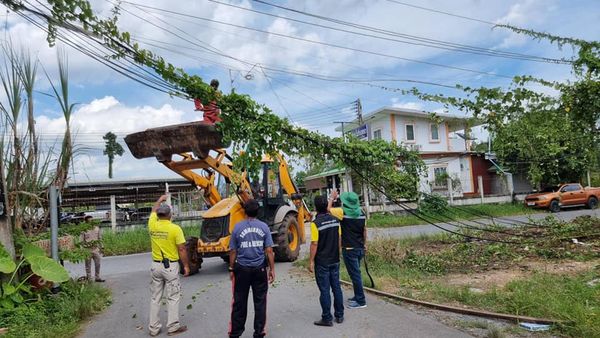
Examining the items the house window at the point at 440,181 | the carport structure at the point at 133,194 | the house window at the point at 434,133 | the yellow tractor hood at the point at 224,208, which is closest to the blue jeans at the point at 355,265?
the yellow tractor hood at the point at 224,208

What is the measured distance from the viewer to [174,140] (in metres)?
8.40

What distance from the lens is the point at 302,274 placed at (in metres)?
10.4

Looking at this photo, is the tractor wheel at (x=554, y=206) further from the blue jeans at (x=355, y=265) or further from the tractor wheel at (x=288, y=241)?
the blue jeans at (x=355, y=265)

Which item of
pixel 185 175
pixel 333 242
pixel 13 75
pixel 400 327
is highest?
pixel 13 75

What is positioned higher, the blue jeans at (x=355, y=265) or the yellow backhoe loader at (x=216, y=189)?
the yellow backhoe loader at (x=216, y=189)

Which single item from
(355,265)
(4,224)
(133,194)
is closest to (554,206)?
(355,265)

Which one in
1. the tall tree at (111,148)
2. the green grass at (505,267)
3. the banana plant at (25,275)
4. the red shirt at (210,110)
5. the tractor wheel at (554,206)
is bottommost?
the green grass at (505,267)

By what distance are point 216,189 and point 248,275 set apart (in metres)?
6.91

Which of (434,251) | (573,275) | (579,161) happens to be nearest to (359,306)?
(573,275)

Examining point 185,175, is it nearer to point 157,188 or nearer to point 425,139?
point 157,188

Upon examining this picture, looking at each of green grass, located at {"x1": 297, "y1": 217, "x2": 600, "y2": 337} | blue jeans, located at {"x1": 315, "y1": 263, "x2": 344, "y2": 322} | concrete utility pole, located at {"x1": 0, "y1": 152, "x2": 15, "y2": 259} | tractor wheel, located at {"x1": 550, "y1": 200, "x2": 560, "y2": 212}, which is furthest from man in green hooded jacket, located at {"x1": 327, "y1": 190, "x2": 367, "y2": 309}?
tractor wheel, located at {"x1": 550, "y1": 200, "x2": 560, "y2": 212}

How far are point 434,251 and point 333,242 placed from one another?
263 inches

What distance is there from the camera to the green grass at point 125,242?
58.3 ft

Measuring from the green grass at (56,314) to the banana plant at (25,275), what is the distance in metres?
0.20
